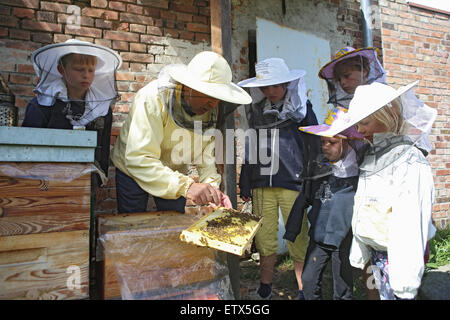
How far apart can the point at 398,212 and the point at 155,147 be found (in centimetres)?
139

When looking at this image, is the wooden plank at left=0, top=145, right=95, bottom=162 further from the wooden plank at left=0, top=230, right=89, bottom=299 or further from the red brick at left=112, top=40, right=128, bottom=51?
the red brick at left=112, top=40, right=128, bottom=51

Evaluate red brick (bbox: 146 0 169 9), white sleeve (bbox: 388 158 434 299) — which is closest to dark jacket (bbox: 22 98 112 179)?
red brick (bbox: 146 0 169 9)

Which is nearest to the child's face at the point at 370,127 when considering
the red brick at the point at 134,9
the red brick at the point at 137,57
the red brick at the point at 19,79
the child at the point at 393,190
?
the child at the point at 393,190

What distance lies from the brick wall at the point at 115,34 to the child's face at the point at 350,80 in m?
1.52

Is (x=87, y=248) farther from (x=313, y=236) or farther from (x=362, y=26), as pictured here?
(x=362, y=26)

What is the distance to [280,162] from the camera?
2.47 metres

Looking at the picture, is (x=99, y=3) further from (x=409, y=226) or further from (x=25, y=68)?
(x=409, y=226)

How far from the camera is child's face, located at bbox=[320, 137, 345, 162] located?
6.70ft

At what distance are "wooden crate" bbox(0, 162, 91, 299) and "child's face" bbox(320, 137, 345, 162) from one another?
156cm

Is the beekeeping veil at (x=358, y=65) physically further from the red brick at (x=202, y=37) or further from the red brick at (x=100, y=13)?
the red brick at (x=100, y=13)

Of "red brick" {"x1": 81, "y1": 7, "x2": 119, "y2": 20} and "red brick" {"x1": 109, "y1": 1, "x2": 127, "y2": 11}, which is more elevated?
"red brick" {"x1": 109, "y1": 1, "x2": 127, "y2": 11}

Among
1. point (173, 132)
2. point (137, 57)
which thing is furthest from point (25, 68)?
point (173, 132)

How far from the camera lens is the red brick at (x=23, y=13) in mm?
2590

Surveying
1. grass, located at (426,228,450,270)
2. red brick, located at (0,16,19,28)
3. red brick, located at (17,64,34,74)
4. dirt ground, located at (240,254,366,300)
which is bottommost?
dirt ground, located at (240,254,366,300)
